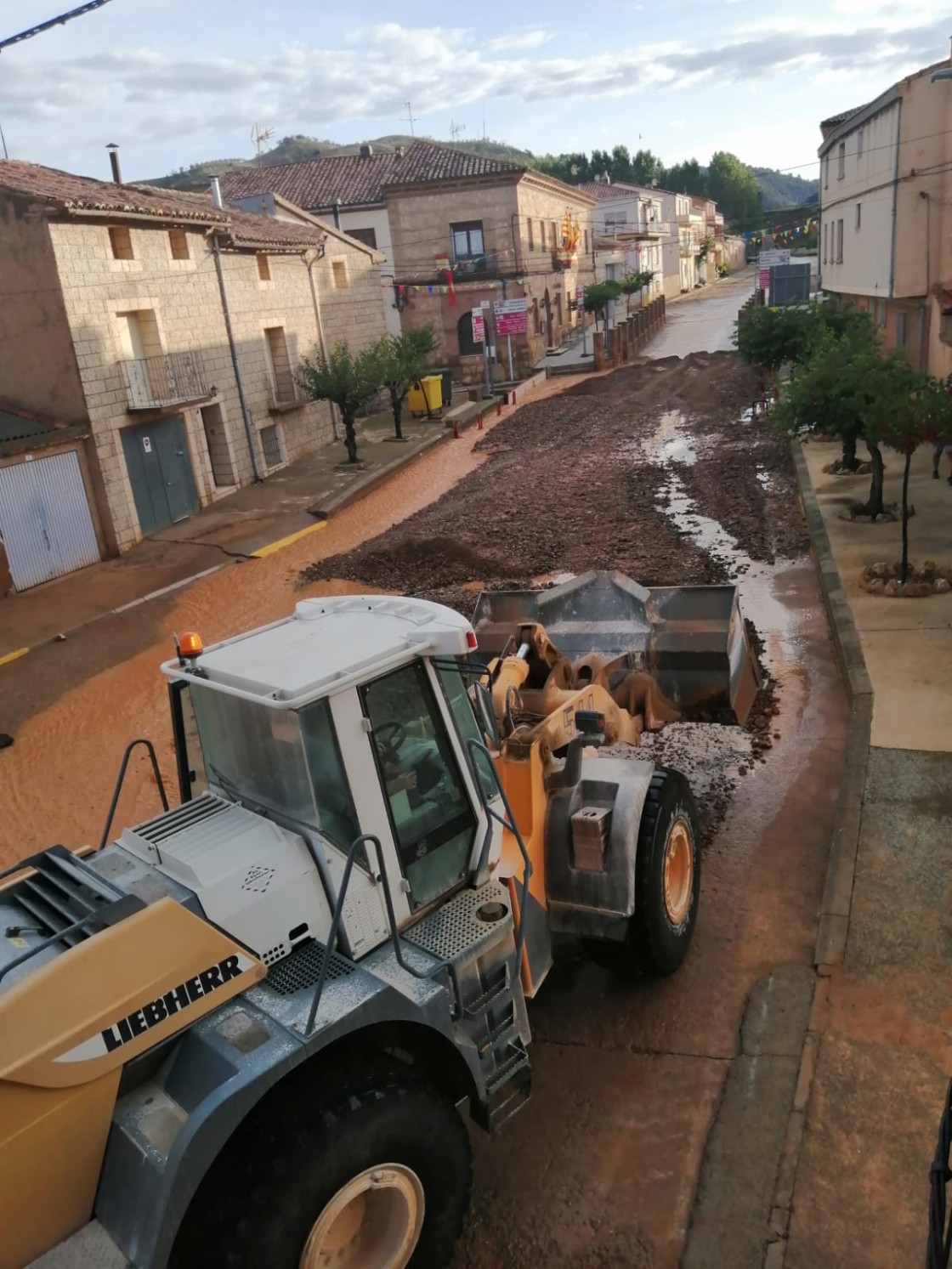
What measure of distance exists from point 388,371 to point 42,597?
12.5 metres

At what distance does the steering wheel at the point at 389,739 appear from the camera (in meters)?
4.14

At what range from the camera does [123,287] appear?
770 inches

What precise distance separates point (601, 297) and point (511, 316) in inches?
625

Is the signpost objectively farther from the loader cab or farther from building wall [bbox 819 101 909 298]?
the loader cab

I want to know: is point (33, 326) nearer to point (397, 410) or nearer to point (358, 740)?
point (397, 410)

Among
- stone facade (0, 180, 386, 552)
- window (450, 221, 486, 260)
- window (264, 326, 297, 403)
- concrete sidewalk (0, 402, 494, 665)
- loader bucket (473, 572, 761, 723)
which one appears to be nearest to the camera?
loader bucket (473, 572, 761, 723)

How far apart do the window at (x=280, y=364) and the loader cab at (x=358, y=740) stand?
2260 centimetres

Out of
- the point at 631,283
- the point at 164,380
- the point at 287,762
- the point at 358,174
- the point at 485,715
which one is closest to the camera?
the point at 287,762

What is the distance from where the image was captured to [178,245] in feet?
70.9

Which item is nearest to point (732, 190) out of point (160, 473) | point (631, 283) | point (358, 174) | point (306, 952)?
point (631, 283)

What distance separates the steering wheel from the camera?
4.14m

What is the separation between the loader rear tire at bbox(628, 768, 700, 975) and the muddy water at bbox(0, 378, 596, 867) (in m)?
4.97

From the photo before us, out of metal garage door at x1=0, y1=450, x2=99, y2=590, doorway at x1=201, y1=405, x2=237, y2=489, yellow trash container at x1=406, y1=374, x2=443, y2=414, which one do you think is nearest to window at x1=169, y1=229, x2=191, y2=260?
doorway at x1=201, y1=405, x2=237, y2=489

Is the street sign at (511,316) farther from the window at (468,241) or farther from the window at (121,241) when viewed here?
the window at (121,241)
